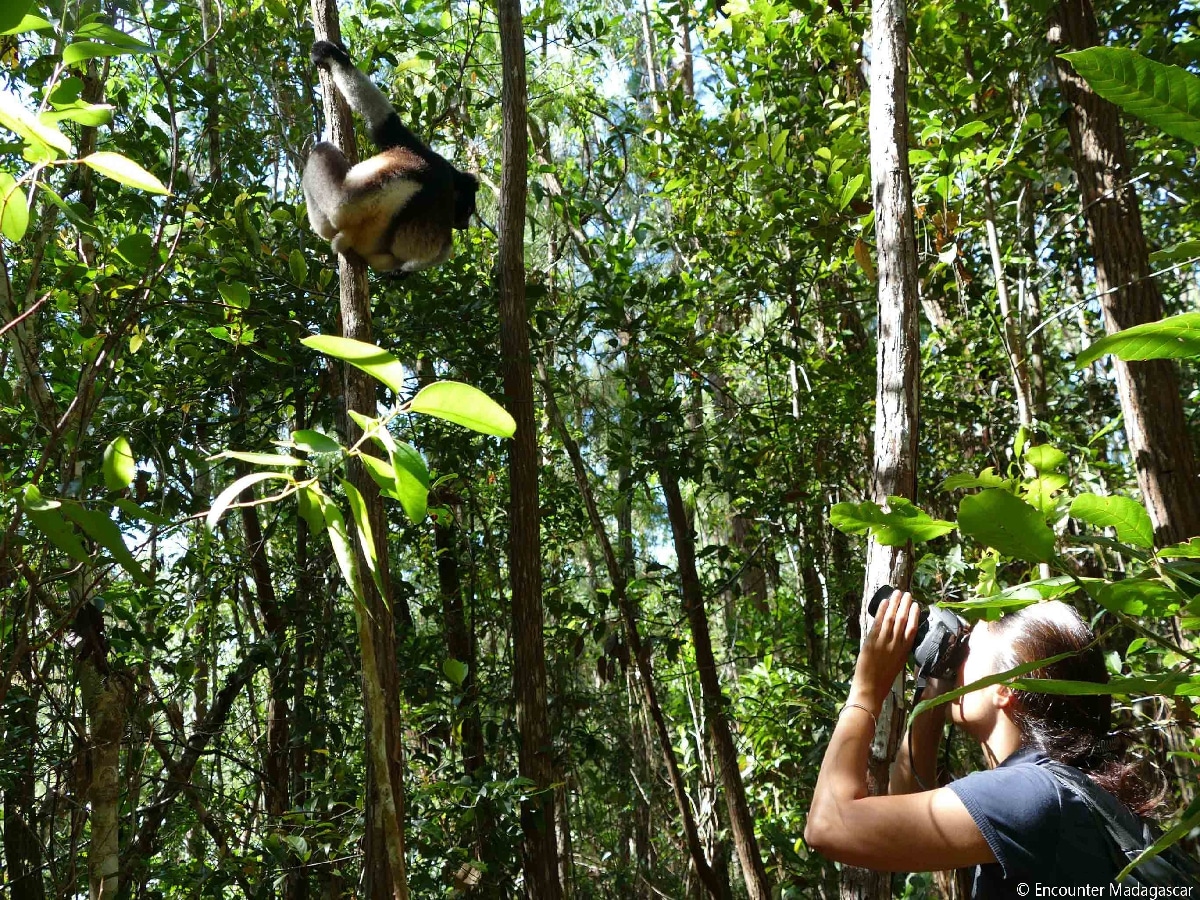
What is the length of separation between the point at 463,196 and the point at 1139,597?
4.34 metres

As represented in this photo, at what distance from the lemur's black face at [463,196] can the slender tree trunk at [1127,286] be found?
2.80 metres

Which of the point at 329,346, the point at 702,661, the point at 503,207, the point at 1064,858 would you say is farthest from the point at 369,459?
the point at 702,661

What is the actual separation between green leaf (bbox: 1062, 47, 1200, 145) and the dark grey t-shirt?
47.0 inches

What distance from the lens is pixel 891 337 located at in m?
2.07

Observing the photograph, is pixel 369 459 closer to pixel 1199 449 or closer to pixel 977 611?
pixel 977 611

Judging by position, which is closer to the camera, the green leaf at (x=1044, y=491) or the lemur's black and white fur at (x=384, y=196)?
the green leaf at (x=1044, y=491)

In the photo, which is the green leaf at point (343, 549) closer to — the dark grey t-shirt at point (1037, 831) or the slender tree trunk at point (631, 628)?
the dark grey t-shirt at point (1037, 831)

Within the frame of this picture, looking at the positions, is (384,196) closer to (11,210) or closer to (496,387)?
(496,387)

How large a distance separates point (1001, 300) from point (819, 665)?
2.15 m

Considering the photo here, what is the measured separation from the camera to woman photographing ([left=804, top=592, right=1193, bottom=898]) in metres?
1.44

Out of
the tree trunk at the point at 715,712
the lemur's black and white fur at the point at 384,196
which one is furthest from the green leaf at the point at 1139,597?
the tree trunk at the point at 715,712

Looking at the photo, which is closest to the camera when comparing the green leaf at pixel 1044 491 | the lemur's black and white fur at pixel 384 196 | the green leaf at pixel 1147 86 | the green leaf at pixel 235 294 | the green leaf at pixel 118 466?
the green leaf at pixel 1147 86

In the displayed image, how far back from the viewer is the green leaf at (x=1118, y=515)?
2.60 feet

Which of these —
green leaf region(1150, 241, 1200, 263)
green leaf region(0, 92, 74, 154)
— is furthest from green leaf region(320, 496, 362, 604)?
green leaf region(1150, 241, 1200, 263)
